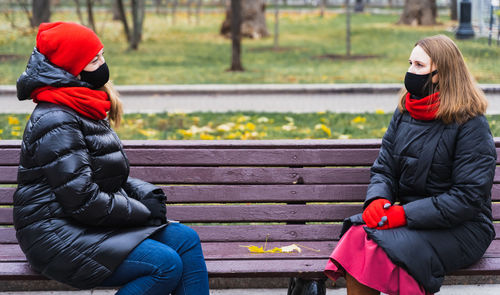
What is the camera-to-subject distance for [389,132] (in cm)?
345

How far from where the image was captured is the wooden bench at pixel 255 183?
3750mm

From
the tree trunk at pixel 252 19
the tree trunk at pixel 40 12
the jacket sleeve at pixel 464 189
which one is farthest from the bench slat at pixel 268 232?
the tree trunk at pixel 252 19

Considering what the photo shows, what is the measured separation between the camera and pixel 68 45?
2.97 m

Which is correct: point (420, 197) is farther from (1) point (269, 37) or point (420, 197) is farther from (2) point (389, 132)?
(1) point (269, 37)

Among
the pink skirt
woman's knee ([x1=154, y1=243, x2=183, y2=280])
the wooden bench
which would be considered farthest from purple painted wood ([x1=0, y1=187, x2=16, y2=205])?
the pink skirt

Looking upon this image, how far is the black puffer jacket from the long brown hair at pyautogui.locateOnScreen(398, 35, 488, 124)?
4.90 feet

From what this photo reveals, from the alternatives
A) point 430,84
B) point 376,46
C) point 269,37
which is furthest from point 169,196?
point 269,37

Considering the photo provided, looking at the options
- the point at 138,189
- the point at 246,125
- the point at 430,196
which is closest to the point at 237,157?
the point at 138,189

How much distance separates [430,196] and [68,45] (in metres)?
1.77

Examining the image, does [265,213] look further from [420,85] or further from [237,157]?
[420,85]

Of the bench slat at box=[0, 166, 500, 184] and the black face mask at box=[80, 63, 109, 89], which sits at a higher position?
the black face mask at box=[80, 63, 109, 89]

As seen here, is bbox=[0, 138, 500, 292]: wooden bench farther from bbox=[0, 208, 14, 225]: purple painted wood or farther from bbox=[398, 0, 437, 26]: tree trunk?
bbox=[398, 0, 437, 26]: tree trunk

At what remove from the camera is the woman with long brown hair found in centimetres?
303

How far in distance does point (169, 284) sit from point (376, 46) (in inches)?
657
